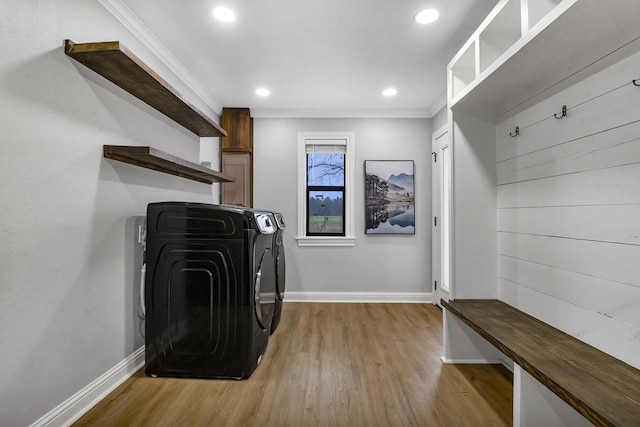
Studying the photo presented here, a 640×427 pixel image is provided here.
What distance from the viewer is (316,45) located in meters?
2.31

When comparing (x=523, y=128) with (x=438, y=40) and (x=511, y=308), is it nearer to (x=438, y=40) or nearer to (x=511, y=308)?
(x=438, y=40)

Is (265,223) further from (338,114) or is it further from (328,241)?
(338,114)

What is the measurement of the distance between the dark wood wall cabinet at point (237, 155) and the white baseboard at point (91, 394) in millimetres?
1936

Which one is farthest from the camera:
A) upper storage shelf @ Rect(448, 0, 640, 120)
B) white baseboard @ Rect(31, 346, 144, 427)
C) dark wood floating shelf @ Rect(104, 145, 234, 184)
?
dark wood floating shelf @ Rect(104, 145, 234, 184)

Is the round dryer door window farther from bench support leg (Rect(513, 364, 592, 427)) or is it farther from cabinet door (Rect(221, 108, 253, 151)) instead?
cabinet door (Rect(221, 108, 253, 151))

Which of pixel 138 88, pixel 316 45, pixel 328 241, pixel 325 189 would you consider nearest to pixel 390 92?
pixel 316 45

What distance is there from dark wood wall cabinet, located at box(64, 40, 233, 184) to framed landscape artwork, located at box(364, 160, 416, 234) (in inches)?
79.1

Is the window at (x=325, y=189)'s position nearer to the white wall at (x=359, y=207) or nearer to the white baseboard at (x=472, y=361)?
the white wall at (x=359, y=207)

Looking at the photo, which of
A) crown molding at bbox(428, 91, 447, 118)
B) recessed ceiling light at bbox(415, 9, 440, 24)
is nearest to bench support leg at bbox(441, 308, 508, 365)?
recessed ceiling light at bbox(415, 9, 440, 24)

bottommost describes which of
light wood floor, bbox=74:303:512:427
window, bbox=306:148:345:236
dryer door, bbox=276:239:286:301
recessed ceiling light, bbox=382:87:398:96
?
light wood floor, bbox=74:303:512:427

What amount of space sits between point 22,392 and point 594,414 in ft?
7.05

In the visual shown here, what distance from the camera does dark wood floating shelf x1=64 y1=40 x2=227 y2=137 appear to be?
1449mm

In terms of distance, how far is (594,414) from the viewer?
3.09 ft

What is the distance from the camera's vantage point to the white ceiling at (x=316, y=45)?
190cm
